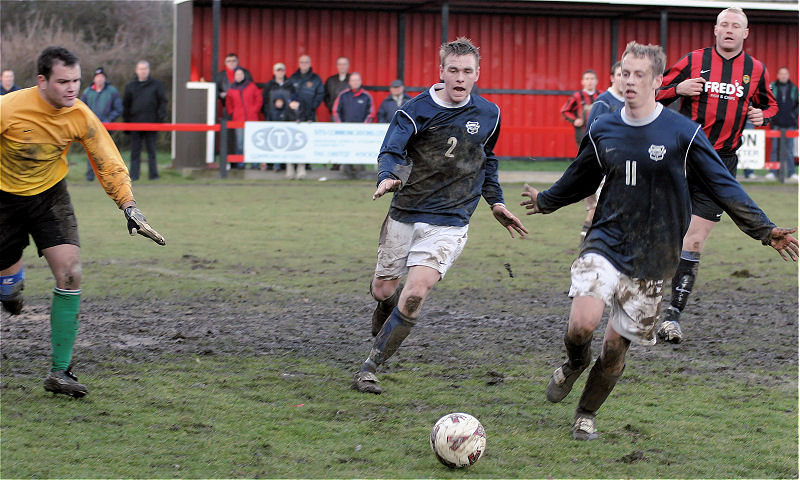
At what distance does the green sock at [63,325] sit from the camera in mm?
5996

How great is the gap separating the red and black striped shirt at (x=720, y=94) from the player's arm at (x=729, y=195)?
291 centimetres

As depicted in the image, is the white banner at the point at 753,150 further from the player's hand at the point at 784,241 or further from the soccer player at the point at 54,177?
the soccer player at the point at 54,177

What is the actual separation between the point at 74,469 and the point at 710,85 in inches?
225

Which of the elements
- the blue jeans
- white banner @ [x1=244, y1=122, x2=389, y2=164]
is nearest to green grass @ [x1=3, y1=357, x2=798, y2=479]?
white banner @ [x1=244, y1=122, x2=389, y2=164]

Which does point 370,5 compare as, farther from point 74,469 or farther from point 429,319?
point 74,469

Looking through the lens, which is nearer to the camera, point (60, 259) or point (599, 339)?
point (60, 259)

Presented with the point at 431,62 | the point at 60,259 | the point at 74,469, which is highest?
the point at 431,62

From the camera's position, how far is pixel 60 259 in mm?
6082

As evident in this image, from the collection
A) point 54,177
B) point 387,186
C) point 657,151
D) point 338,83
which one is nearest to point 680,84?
point 657,151

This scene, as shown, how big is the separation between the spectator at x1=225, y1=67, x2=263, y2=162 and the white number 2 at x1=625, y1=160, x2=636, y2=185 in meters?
16.2

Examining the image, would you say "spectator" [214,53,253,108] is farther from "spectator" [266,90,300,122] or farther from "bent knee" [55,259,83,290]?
"bent knee" [55,259,83,290]

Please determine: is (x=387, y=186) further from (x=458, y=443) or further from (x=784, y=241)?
(x=784, y=241)

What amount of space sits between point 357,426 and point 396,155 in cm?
172

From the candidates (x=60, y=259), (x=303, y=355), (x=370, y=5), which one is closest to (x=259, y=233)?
(x=303, y=355)
